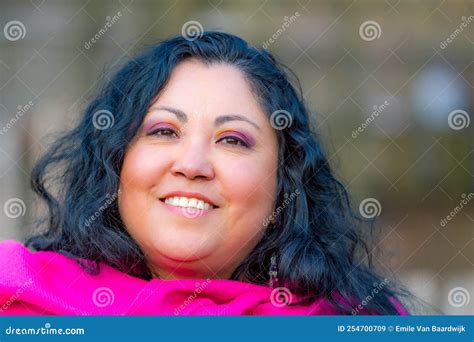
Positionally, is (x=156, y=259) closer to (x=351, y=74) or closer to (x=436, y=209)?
(x=351, y=74)

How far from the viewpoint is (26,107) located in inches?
125

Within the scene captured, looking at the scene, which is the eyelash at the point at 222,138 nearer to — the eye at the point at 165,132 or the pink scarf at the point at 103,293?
the eye at the point at 165,132

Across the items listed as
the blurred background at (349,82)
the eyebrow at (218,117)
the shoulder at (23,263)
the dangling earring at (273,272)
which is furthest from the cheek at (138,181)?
the blurred background at (349,82)

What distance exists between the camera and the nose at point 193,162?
2.05m

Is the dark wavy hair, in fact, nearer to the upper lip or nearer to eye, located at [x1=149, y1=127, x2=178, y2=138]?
eye, located at [x1=149, y1=127, x2=178, y2=138]

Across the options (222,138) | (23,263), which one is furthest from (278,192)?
(23,263)

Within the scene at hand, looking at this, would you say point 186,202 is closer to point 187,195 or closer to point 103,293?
point 187,195

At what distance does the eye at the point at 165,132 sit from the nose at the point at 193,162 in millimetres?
51

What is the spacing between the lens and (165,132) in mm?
2146

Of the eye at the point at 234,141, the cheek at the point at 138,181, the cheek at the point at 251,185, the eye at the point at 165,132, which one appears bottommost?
the cheek at the point at 138,181

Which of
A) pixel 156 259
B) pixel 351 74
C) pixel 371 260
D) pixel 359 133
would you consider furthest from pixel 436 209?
pixel 156 259

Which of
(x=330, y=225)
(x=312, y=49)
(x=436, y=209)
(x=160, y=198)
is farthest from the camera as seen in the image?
(x=436, y=209)

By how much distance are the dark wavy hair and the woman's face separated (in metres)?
0.05

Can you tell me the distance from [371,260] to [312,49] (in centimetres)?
113
